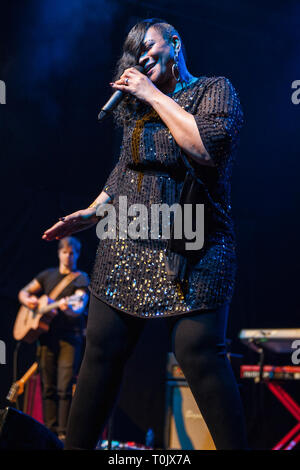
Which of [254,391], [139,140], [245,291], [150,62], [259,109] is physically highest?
[259,109]

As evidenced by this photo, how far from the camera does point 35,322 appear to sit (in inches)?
226

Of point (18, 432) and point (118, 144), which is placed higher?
point (118, 144)

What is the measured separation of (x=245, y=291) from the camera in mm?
6012

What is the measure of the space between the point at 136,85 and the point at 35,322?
4705mm

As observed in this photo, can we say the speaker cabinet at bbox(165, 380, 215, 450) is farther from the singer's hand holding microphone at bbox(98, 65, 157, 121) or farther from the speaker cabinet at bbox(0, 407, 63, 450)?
the singer's hand holding microphone at bbox(98, 65, 157, 121)

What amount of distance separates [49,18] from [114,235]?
14.1 ft

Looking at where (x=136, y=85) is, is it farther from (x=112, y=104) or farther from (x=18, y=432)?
(x=18, y=432)

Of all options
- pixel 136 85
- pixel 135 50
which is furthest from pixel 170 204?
pixel 135 50

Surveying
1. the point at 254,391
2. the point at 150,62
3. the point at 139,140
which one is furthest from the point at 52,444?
the point at 254,391

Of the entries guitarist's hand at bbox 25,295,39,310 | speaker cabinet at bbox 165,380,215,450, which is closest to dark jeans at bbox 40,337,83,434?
Result: guitarist's hand at bbox 25,295,39,310

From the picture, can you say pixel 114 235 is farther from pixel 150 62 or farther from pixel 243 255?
pixel 243 255

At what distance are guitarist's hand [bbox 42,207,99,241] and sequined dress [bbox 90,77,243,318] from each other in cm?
15

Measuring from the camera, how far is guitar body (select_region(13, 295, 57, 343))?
576 centimetres
